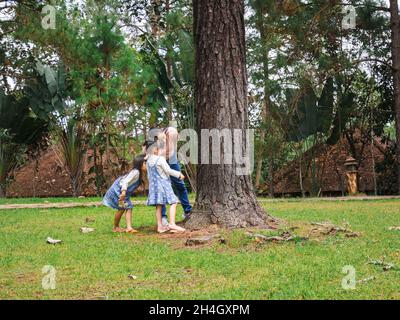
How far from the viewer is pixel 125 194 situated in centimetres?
729

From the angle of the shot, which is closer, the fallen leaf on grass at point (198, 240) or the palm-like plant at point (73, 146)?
the fallen leaf on grass at point (198, 240)

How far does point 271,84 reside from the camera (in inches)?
593

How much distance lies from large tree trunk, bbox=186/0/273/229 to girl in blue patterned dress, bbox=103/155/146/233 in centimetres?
81

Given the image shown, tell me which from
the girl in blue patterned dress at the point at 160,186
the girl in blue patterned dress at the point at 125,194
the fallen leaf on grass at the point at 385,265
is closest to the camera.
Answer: the fallen leaf on grass at the point at 385,265

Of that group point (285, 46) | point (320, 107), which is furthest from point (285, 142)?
point (285, 46)

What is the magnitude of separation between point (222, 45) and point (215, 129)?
0.98m

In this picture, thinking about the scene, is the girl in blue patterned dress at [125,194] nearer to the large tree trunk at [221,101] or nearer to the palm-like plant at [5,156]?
the large tree trunk at [221,101]

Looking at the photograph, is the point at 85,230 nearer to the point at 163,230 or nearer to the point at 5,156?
the point at 163,230

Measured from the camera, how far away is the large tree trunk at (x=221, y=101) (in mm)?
6895

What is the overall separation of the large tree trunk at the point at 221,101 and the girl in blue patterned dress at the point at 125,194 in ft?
2.64

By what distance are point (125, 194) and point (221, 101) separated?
162 cm

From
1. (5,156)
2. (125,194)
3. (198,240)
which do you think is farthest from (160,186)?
(5,156)

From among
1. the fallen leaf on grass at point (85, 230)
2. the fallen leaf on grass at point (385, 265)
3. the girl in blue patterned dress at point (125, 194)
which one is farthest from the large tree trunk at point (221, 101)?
the fallen leaf on grass at point (385, 265)
